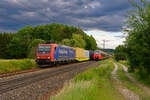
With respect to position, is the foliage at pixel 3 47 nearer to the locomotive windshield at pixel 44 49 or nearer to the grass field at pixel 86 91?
the locomotive windshield at pixel 44 49

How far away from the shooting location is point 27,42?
85500 millimetres

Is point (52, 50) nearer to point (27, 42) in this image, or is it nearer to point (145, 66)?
point (145, 66)

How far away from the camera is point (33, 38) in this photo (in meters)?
96.2

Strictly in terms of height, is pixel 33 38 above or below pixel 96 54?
above

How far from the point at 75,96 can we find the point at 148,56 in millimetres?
9309

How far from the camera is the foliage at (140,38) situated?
14470 mm

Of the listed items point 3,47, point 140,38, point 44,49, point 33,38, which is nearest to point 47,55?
point 44,49

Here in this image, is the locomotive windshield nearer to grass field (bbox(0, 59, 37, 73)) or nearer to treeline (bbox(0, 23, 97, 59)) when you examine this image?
grass field (bbox(0, 59, 37, 73))

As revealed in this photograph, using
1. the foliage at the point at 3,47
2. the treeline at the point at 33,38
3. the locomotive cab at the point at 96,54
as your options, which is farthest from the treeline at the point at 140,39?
the foliage at the point at 3,47

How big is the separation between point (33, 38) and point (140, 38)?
8593 centimetres

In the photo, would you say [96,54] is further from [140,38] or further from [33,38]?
[33,38]

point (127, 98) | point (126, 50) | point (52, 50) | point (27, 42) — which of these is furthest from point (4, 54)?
point (127, 98)

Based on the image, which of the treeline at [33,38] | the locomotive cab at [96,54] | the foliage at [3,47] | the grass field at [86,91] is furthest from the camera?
the foliage at [3,47]

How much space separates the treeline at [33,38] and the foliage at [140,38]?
4637 centimetres
